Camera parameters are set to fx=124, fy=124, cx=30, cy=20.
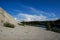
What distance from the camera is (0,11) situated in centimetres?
1634

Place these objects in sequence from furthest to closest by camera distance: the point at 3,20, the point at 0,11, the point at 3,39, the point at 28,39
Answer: the point at 0,11, the point at 3,20, the point at 28,39, the point at 3,39

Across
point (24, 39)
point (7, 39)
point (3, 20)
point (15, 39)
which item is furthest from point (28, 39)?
point (3, 20)

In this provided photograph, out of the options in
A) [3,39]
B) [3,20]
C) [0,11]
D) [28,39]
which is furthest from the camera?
[0,11]

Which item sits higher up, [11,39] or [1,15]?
[1,15]

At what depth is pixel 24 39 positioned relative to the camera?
7.93 metres

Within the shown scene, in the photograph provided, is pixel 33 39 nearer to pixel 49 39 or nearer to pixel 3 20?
pixel 49 39

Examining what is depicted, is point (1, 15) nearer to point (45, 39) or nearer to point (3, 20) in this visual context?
point (3, 20)

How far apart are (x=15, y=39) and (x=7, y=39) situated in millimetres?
504

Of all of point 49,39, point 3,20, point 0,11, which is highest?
point 0,11

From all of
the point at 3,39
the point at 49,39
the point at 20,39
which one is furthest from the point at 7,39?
the point at 49,39

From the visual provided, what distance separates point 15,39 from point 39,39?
1614 millimetres

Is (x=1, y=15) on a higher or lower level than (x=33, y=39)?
higher

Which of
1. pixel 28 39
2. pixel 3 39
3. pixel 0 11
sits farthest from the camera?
pixel 0 11

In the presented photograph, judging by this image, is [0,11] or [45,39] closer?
[45,39]
